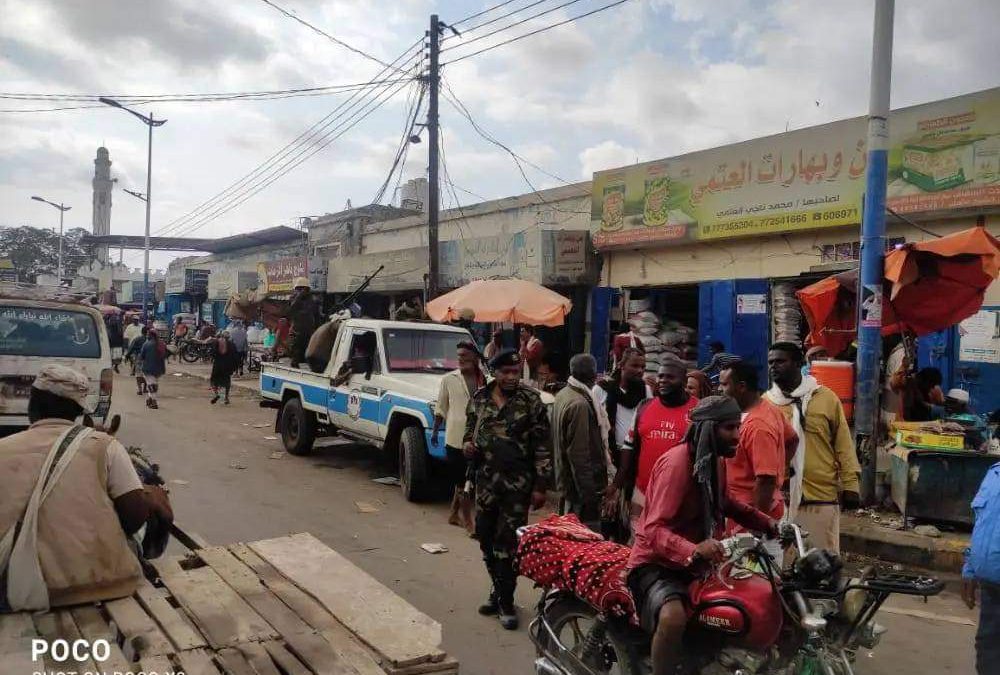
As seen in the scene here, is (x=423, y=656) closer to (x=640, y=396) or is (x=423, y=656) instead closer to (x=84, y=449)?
(x=84, y=449)

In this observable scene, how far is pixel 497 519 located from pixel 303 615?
7.44 ft

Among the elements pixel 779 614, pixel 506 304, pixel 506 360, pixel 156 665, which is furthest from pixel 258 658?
pixel 506 304

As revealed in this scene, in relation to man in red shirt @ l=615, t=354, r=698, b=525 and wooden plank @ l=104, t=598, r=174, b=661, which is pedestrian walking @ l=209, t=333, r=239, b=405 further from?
wooden plank @ l=104, t=598, r=174, b=661

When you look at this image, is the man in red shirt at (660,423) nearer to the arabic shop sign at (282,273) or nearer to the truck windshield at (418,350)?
the truck windshield at (418,350)

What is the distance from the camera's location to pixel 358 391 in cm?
910

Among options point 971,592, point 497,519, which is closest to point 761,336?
point 497,519

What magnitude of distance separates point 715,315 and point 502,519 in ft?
26.5

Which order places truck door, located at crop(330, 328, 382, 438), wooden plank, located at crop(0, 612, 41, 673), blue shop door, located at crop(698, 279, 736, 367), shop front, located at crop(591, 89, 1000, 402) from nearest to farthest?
wooden plank, located at crop(0, 612, 41, 673) → truck door, located at crop(330, 328, 382, 438) → shop front, located at crop(591, 89, 1000, 402) → blue shop door, located at crop(698, 279, 736, 367)

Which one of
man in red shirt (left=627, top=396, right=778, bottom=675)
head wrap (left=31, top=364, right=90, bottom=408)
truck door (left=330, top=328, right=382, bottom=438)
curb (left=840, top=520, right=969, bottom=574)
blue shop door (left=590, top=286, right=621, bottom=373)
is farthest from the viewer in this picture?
blue shop door (left=590, top=286, right=621, bottom=373)

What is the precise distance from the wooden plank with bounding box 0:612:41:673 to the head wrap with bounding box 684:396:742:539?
92.2 inches

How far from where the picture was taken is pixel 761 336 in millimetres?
11602

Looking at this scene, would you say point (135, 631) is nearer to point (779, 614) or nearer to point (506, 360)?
point (779, 614)

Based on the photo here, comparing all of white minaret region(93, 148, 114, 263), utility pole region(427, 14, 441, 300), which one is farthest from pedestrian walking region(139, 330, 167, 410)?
white minaret region(93, 148, 114, 263)

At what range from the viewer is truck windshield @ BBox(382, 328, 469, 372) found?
909cm
